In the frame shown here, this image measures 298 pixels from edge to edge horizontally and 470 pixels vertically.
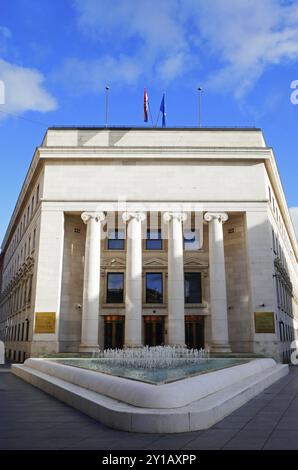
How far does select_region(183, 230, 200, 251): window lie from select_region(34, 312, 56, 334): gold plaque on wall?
13230mm

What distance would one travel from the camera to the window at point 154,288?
3825cm

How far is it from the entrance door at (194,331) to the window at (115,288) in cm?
621

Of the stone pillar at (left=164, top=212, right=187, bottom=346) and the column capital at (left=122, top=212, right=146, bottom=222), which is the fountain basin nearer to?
the stone pillar at (left=164, top=212, right=187, bottom=346)

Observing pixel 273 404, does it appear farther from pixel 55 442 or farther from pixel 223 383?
pixel 55 442

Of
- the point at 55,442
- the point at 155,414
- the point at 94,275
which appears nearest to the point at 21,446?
the point at 55,442

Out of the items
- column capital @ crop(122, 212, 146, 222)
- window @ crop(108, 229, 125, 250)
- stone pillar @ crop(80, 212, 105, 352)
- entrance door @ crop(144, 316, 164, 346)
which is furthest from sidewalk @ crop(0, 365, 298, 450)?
window @ crop(108, 229, 125, 250)

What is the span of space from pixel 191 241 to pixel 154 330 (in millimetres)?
8618

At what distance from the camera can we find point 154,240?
39.7 metres

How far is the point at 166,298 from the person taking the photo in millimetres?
38094

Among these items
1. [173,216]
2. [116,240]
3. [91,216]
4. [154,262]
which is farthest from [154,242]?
[91,216]

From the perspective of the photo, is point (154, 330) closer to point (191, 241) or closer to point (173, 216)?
point (191, 241)

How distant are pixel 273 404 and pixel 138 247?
2357 cm
